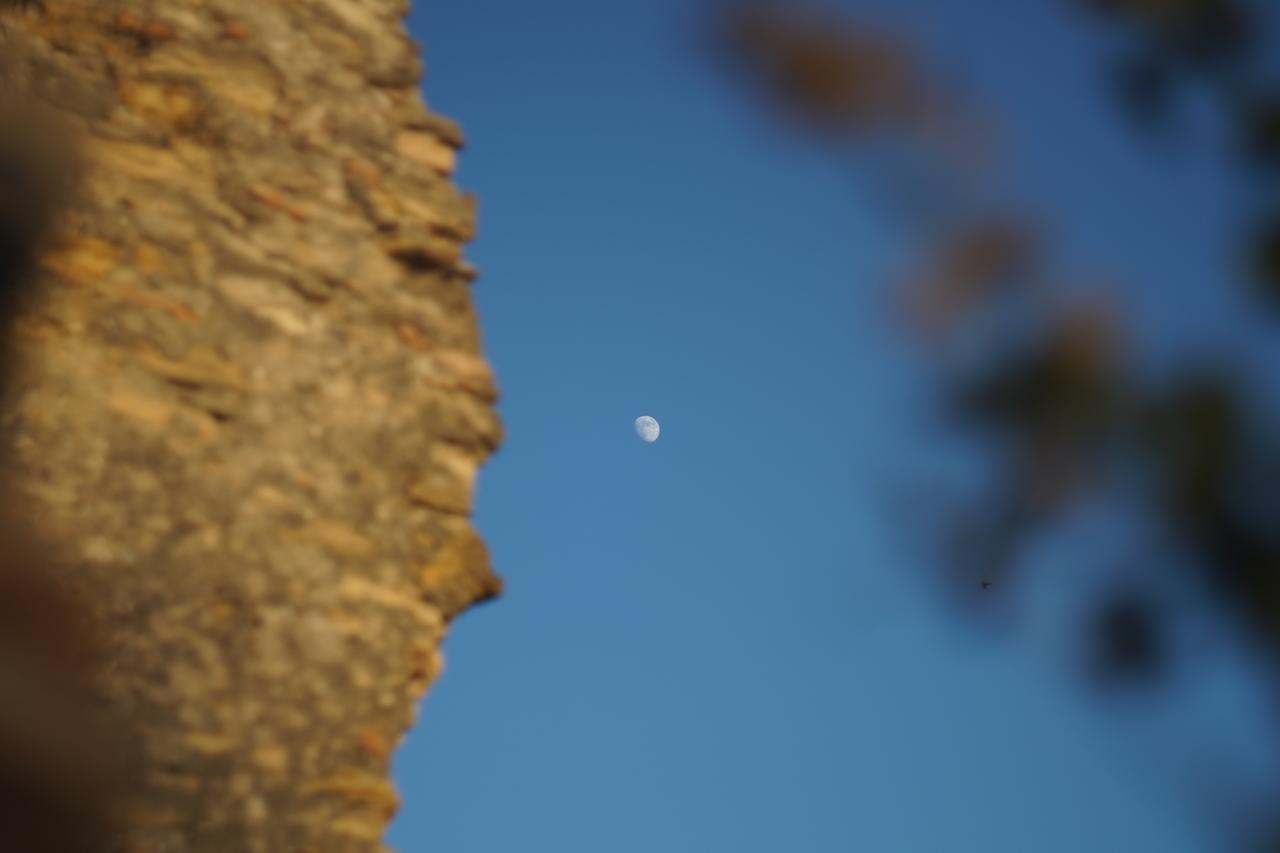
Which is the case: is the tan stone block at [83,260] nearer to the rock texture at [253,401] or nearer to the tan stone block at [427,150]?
the rock texture at [253,401]

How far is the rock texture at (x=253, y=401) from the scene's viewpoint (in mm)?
2570

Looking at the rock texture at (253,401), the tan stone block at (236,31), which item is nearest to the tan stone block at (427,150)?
the rock texture at (253,401)

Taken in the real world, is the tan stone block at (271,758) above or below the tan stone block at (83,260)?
below

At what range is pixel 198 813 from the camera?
2492 mm

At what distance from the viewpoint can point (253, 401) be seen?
2.88m

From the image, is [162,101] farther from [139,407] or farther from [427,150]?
[139,407]

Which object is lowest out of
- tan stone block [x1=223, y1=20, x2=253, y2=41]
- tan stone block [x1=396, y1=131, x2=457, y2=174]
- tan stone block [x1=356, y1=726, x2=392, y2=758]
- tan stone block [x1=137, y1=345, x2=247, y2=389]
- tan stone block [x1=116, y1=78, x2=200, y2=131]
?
tan stone block [x1=356, y1=726, x2=392, y2=758]

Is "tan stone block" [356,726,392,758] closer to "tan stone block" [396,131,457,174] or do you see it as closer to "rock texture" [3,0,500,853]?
"rock texture" [3,0,500,853]

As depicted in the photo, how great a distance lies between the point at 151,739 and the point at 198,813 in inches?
6.9

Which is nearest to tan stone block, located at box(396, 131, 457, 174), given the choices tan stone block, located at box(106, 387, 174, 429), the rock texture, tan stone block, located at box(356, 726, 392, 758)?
the rock texture

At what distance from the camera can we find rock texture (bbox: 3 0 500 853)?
2570 millimetres

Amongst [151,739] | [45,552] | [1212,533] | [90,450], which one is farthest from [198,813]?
[1212,533]

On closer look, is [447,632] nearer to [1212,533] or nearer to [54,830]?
[54,830]

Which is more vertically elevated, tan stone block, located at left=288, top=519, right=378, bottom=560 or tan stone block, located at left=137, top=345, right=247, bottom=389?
tan stone block, located at left=137, top=345, right=247, bottom=389
